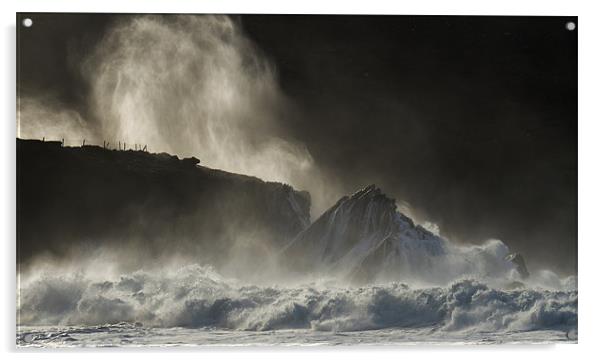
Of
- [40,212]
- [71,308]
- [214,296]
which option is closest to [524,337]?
[214,296]

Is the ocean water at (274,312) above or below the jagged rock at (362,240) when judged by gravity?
below

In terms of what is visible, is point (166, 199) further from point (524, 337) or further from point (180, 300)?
point (524, 337)

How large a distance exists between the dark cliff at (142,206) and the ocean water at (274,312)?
0.45ft

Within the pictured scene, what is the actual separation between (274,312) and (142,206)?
0.75m

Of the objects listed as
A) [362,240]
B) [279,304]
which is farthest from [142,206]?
[362,240]

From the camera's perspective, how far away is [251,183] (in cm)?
330

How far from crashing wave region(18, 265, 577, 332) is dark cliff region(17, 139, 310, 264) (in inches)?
5.3

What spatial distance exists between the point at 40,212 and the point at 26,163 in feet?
0.73

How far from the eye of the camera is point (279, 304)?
10.7ft

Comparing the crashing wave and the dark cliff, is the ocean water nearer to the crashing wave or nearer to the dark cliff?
the crashing wave

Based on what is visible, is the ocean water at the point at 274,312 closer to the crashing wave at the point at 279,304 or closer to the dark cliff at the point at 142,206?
the crashing wave at the point at 279,304

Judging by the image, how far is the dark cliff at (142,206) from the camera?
320 centimetres

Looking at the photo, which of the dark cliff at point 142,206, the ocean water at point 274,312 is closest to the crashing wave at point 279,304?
the ocean water at point 274,312

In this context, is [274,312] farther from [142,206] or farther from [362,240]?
[142,206]
